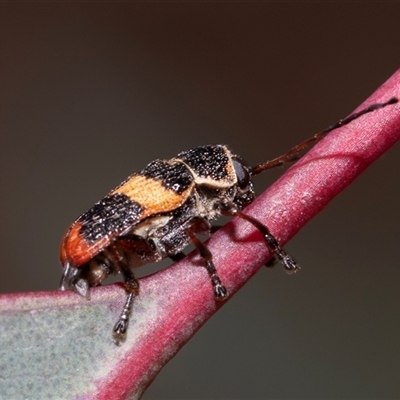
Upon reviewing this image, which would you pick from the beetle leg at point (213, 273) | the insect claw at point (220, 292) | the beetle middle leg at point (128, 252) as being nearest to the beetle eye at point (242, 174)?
the beetle middle leg at point (128, 252)

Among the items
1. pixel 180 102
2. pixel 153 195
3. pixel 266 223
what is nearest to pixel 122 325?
pixel 266 223

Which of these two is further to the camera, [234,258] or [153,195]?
[153,195]

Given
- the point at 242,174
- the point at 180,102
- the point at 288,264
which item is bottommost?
the point at 180,102

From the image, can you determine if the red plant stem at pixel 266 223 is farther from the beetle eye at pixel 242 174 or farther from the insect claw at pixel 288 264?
the beetle eye at pixel 242 174

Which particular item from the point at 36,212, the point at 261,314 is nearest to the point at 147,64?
the point at 36,212

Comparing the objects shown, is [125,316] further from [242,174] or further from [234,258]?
[242,174]

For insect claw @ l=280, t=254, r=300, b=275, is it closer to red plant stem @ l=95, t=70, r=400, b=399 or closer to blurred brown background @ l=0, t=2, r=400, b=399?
red plant stem @ l=95, t=70, r=400, b=399
